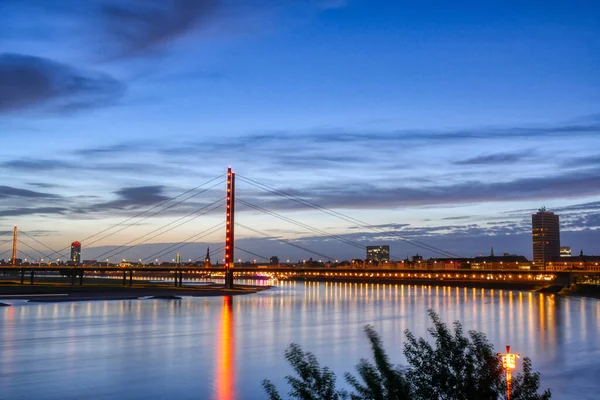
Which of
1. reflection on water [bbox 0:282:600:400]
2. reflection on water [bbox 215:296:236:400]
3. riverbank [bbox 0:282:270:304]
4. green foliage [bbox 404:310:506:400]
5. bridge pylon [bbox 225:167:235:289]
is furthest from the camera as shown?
bridge pylon [bbox 225:167:235:289]

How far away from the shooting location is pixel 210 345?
3178cm

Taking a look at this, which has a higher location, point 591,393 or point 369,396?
point 369,396

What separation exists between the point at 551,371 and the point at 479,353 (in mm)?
16023

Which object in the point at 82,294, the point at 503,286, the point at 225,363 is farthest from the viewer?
the point at 503,286

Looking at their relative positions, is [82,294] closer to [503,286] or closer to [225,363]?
[225,363]

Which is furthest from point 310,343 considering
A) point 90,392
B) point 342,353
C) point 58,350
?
point 90,392

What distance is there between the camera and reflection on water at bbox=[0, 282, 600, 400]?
21516mm

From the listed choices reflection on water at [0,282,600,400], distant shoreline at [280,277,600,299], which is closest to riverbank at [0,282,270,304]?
reflection on water at [0,282,600,400]

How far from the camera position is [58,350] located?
29422mm

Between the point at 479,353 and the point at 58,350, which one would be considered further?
the point at 58,350

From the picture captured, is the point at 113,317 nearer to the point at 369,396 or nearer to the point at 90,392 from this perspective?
the point at 90,392

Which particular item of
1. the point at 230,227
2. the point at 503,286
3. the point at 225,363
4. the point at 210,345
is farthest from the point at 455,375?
the point at 503,286

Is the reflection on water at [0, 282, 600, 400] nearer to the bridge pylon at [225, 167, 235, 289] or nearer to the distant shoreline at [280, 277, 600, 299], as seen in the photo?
the bridge pylon at [225, 167, 235, 289]

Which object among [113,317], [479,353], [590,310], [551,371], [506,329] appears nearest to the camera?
[479,353]
